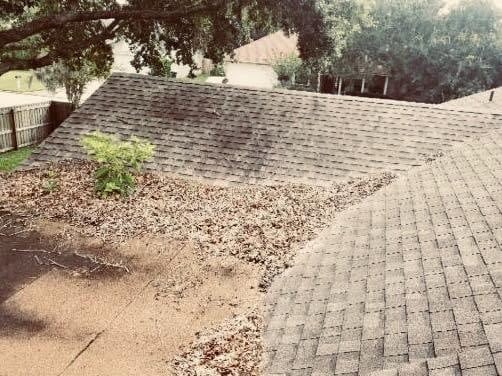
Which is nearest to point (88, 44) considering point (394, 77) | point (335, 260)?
point (335, 260)

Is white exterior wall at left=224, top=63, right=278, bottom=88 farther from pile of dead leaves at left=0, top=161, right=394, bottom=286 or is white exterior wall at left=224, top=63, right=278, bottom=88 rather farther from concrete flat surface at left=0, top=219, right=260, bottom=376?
concrete flat surface at left=0, top=219, right=260, bottom=376

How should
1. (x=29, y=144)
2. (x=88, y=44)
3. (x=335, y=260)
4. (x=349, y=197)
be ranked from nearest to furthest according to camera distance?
1. (x=335, y=260)
2. (x=349, y=197)
3. (x=88, y=44)
4. (x=29, y=144)

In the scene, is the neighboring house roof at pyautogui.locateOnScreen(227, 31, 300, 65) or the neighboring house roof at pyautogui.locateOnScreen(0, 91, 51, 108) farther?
the neighboring house roof at pyautogui.locateOnScreen(227, 31, 300, 65)

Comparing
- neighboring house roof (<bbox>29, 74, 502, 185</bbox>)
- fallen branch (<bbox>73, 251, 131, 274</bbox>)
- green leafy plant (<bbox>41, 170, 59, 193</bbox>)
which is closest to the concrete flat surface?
fallen branch (<bbox>73, 251, 131, 274</bbox>)

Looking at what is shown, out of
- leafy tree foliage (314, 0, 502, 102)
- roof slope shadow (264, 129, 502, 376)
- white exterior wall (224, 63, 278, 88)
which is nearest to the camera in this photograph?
roof slope shadow (264, 129, 502, 376)

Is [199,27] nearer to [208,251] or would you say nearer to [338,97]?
[338,97]

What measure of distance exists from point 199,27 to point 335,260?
513 inches

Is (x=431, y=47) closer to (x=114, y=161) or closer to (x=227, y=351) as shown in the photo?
(x=114, y=161)

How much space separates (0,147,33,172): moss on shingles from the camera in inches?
755

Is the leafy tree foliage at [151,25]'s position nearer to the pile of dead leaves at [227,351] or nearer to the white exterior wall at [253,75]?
the pile of dead leaves at [227,351]

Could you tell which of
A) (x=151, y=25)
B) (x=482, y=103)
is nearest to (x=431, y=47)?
(x=482, y=103)

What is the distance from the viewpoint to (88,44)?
17.5 metres

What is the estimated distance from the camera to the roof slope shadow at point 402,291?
458 cm

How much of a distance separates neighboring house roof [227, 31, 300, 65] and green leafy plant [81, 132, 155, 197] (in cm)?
2619
